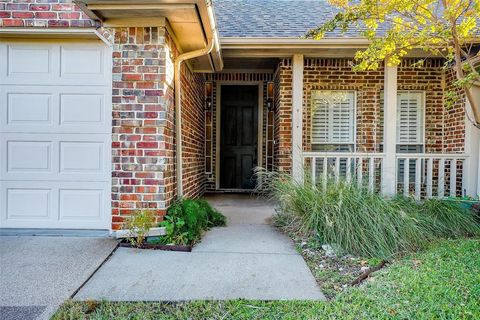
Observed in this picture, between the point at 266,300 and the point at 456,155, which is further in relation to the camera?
the point at 456,155

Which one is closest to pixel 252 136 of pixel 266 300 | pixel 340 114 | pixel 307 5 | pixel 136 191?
pixel 340 114

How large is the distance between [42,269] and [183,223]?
1362 mm

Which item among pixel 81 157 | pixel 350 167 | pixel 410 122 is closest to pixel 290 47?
pixel 350 167

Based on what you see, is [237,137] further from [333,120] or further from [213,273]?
[213,273]

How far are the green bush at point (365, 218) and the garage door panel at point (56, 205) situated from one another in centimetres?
224

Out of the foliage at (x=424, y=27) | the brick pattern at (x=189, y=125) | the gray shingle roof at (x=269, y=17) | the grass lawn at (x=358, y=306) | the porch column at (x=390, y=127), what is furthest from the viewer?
the gray shingle roof at (x=269, y=17)

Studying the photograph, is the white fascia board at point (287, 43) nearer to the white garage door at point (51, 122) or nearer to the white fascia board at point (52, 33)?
the white fascia board at point (52, 33)

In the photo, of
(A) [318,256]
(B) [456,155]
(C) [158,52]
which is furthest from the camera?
(B) [456,155]

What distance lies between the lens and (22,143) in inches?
144

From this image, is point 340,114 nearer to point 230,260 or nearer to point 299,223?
point 299,223

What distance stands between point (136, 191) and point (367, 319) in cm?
254

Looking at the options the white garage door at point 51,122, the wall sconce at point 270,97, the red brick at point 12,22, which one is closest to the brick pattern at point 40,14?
the red brick at point 12,22

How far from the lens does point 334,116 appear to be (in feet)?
20.3

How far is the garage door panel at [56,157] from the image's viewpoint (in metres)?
3.65
